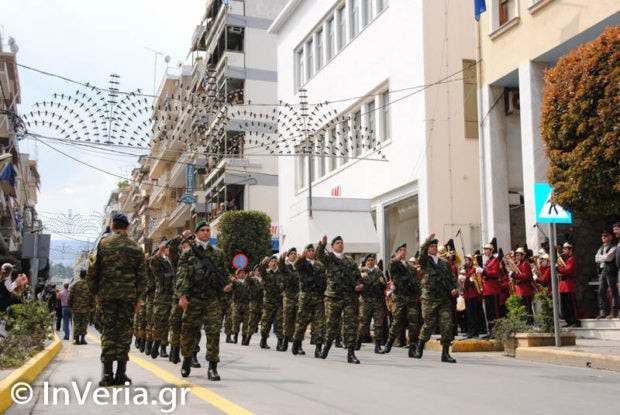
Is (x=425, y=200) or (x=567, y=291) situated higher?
(x=425, y=200)

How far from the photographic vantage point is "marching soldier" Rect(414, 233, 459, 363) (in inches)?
469

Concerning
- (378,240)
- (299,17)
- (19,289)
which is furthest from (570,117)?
(299,17)

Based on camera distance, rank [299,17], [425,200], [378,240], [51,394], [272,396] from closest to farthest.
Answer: [272,396] → [51,394] → [425,200] → [378,240] → [299,17]

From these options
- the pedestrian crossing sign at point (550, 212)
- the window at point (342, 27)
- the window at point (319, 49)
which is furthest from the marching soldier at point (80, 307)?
the window at point (319, 49)

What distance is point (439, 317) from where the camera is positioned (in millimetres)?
12016

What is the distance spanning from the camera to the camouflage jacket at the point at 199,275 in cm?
912

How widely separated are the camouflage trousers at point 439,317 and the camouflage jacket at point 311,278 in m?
1.98

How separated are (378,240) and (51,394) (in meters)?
18.8

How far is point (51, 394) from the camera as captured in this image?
26.5ft

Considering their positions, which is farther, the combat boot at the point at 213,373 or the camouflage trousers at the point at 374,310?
the camouflage trousers at the point at 374,310

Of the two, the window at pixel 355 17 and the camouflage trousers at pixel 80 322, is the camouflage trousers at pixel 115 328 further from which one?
the window at pixel 355 17

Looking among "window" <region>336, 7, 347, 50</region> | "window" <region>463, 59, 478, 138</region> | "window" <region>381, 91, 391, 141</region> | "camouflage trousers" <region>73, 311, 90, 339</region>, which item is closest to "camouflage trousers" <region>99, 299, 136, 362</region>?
"camouflage trousers" <region>73, 311, 90, 339</region>

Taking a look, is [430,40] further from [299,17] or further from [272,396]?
[272,396]

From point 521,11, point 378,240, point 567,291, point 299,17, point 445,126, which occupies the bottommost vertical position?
point 567,291
